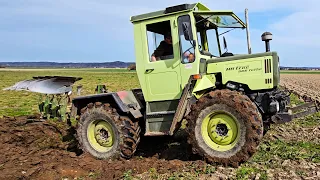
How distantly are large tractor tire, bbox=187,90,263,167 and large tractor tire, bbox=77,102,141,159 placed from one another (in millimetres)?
1280

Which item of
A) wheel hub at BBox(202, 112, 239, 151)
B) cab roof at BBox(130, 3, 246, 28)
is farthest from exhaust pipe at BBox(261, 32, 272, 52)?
wheel hub at BBox(202, 112, 239, 151)

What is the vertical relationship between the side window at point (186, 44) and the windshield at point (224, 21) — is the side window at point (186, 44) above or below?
below

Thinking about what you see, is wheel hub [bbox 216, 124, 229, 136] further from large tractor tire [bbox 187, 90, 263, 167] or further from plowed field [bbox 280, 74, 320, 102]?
plowed field [bbox 280, 74, 320, 102]

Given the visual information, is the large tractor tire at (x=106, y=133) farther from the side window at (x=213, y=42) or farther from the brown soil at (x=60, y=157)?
the side window at (x=213, y=42)

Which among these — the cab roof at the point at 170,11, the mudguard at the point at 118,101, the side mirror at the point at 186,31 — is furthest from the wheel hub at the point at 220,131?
the cab roof at the point at 170,11

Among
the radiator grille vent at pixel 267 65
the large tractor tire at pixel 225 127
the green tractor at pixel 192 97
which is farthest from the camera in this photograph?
the radiator grille vent at pixel 267 65

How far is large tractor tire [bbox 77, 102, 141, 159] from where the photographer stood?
718cm

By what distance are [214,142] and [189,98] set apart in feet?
2.94

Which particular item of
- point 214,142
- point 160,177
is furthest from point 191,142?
Answer: point 160,177

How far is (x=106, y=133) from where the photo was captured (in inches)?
299

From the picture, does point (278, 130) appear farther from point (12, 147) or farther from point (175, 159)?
point (12, 147)

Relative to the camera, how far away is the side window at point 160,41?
274 inches

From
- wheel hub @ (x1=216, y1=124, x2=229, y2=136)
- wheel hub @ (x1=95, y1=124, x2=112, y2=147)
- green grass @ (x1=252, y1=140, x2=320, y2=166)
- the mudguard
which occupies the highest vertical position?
the mudguard

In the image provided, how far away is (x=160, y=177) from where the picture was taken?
5.91 meters
